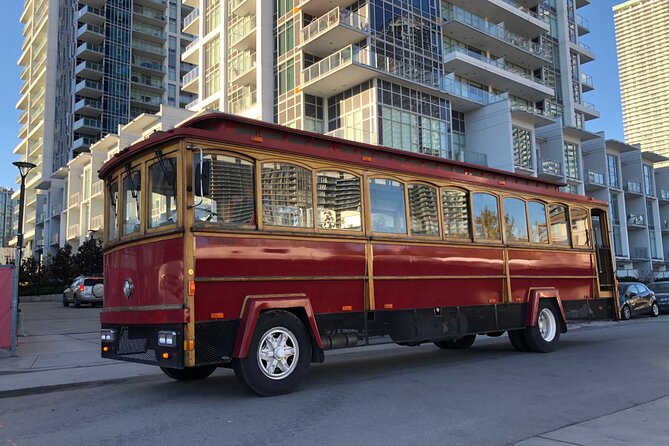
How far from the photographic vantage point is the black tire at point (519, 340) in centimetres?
1149

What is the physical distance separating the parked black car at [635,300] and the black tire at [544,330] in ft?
40.2

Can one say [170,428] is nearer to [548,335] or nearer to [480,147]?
[548,335]

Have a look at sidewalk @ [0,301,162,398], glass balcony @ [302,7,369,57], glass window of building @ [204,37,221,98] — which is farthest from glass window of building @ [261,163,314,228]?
glass window of building @ [204,37,221,98]

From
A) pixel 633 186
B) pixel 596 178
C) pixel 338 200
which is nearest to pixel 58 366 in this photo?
pixel 338 200

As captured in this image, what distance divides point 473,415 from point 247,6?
41.9 meters

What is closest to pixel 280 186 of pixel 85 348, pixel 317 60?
pixel 85 348

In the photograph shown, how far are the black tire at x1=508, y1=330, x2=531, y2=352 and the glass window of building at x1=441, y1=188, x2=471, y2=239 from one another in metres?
2.77

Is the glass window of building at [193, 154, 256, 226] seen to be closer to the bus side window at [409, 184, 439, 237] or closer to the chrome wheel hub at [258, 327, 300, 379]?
the chrome wheel hub at [258, 327, 300, 379]

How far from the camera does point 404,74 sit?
122 ft

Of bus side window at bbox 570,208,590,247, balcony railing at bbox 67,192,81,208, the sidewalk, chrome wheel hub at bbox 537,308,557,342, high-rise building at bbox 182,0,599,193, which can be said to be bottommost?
the sidewalk

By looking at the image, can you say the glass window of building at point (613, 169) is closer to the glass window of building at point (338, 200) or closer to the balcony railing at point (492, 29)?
the balcony railing at point (492, 29)

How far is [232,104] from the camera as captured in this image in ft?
145

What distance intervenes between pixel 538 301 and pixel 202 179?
7.63 metres

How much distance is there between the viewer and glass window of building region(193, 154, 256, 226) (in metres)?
6.71
